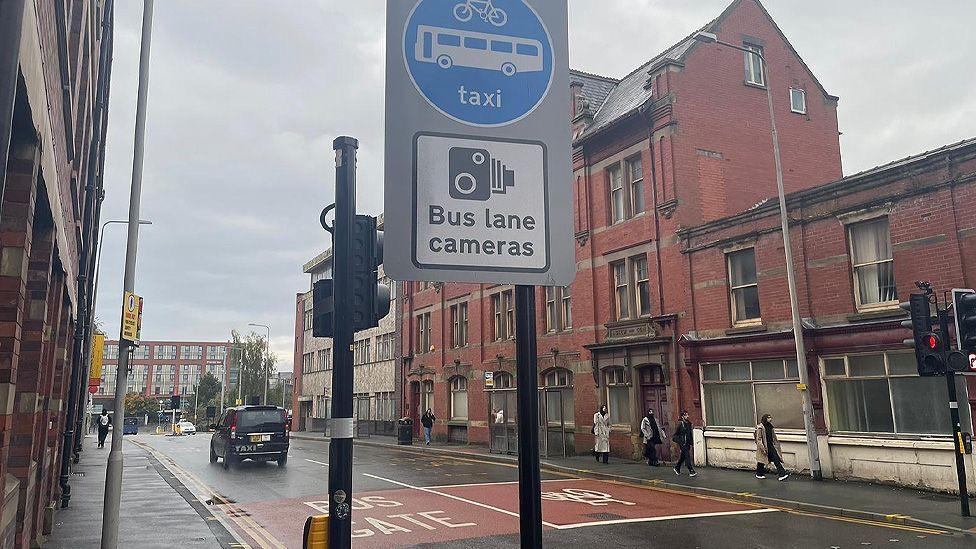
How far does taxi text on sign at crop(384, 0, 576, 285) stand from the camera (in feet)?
8.95

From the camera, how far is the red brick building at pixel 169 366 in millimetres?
146250

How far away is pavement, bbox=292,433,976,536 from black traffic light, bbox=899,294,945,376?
2.54 m

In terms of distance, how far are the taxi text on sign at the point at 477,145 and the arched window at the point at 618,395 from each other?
22.6 metres

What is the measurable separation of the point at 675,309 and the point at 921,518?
1142 cm

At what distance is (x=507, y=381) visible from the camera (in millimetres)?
32438

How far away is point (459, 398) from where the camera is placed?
122 ft

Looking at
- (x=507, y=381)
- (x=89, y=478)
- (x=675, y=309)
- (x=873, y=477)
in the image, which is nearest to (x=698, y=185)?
(x=675, y=309)

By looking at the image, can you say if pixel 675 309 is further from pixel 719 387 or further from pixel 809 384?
pixel 809 384

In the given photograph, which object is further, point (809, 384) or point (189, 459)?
point (189, 459)

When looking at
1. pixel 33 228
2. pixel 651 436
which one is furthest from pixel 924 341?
pixel 33 228

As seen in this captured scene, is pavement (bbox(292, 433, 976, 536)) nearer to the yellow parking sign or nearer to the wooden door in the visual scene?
the wooden door

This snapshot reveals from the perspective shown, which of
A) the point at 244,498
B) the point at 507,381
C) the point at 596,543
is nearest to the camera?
the point at 596,543

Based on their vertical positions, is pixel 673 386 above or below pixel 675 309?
below

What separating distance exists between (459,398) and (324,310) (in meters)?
Result: 33.1
